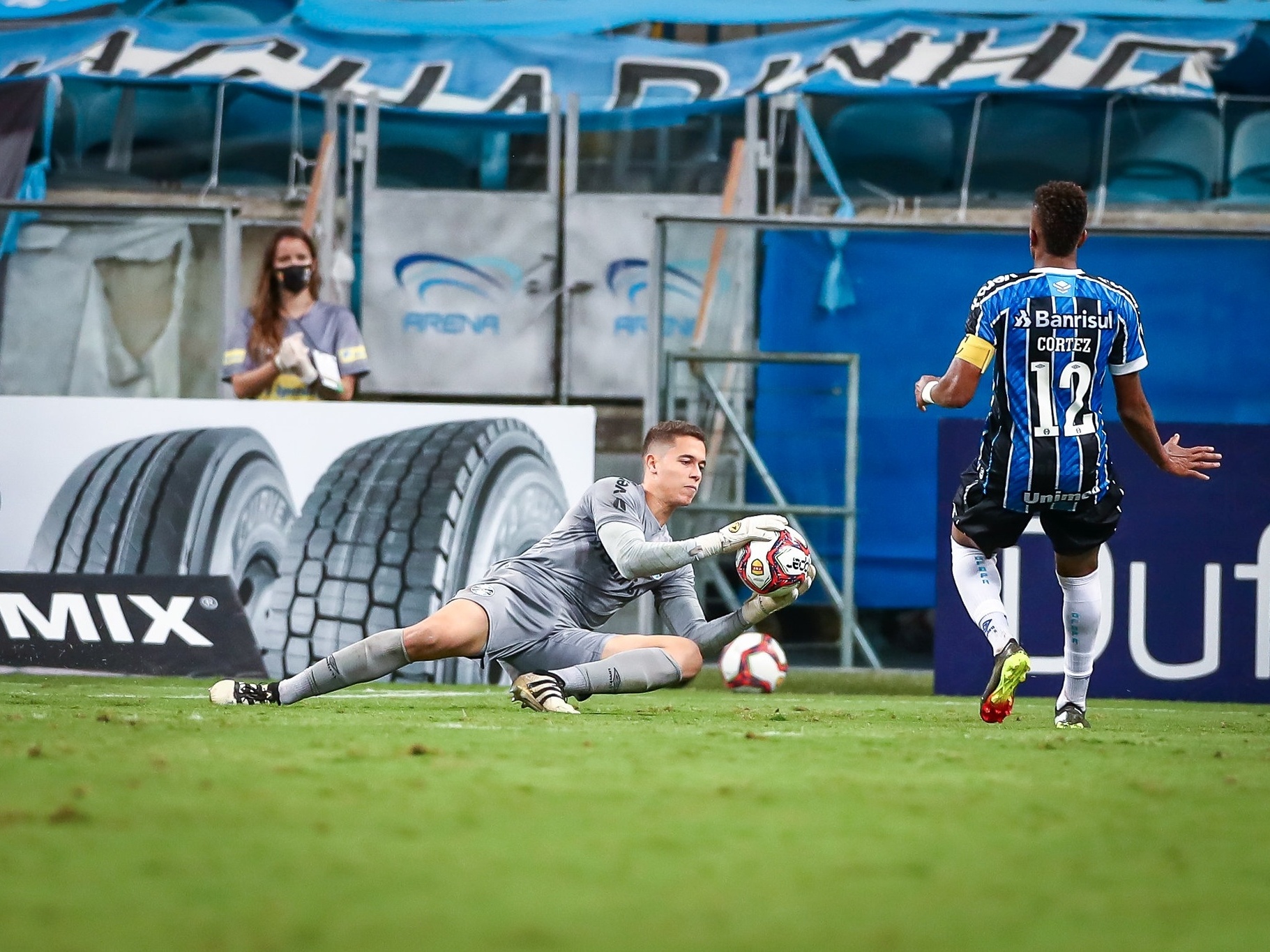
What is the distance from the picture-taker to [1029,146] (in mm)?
11336

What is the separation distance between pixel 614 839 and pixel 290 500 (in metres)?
5.33

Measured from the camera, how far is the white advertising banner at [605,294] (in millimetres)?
11117

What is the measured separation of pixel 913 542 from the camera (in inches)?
338

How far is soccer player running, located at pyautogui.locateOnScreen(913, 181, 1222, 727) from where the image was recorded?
5.21m

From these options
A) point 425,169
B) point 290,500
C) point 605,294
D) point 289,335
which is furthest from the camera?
point 425,169

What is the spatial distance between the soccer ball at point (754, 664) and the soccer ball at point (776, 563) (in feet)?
6.85

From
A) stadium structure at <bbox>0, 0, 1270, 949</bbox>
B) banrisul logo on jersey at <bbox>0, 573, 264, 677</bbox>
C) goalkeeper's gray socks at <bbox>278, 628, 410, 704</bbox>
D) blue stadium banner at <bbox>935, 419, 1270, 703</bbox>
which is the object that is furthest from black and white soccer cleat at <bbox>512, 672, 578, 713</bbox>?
blue stadium banner at <bbox>935, 419, 1270, 703</bbox>

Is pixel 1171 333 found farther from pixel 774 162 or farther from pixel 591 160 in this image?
pixel 591 160

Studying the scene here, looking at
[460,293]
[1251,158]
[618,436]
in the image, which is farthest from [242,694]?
[1251,158]

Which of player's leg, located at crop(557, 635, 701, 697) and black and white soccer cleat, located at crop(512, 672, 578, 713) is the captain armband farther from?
black and white soccer cleat, located at crop(512, 672, 578, 713)

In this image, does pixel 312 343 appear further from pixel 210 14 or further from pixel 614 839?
pixel 614 839

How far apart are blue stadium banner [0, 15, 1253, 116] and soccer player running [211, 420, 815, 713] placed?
567 cm

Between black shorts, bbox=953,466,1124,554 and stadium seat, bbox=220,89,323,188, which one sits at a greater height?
stadium seat, bbox=220,89,323,188

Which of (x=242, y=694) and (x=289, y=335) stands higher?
(x=289, y=335)
